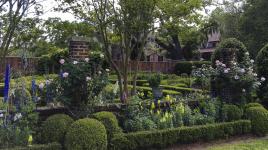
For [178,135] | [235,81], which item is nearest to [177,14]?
[235,81]

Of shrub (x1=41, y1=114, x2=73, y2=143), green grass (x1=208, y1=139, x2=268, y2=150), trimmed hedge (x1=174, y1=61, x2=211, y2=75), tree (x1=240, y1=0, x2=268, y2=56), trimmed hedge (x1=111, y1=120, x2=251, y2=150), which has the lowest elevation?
green grass (x1=208, y1=139, x2=268, y2=150)

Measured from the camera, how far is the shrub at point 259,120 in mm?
8078

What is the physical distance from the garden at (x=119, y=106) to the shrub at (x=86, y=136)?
0.02m

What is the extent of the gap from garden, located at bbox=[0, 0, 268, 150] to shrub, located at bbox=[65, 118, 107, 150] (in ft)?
0.05

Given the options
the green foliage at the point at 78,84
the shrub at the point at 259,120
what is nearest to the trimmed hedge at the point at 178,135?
the shrub at the point at 259,120

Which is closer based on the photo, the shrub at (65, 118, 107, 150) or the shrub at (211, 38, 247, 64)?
the shrub at (65, 118, 107, 150)

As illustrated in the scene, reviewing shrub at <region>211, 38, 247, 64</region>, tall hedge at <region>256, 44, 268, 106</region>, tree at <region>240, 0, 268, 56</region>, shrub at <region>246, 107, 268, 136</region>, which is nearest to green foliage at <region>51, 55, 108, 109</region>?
shrub at <region>246, 107, 268, 136</region>

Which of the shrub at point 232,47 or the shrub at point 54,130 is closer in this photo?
the shrub at point 54,130

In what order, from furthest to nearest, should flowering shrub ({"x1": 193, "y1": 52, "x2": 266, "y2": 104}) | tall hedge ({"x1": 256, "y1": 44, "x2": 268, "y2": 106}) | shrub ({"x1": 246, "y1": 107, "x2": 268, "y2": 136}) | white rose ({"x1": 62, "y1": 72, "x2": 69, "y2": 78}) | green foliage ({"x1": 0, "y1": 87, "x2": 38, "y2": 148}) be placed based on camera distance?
tall hedge ({"x1": 256, "y1": 44, "x2": 268, "y2": 106}) < flowering shrub ({"x1": 193, "y1": 52, "x2": 266, "y2": 104}) < shrub ({"x1": 246, "y1": 107, "x2": 268, "y2": 136}) < white rose ({"x1": 62, "y1": 72, "x2": 69, "y2": 78}) < green foliage ({"x1": 0, "y1": 87, "x2": 38, "y2": 148})

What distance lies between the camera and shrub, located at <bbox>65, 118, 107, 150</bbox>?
5.59 metres

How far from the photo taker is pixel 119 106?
22.7ft

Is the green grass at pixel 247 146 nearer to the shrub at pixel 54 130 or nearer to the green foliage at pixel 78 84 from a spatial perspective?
the green foliage at pixel 78 84

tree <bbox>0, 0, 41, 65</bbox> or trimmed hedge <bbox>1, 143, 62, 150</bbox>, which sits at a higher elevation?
tree <bbox>0, 0, 41, 65</bbox>

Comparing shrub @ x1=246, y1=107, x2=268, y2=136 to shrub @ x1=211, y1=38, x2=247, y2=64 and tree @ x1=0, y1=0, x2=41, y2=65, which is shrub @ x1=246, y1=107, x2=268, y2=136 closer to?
shrub @ x1=211, y1=38, x2=247, y2=64
